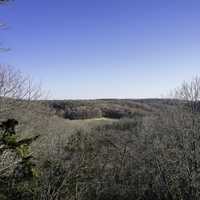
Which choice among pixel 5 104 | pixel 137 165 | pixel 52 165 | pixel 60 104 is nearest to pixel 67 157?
pixel 137 165

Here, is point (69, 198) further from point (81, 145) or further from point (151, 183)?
point (81, 145)

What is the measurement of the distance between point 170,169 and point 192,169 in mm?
1113

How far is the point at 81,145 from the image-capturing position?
31.2m

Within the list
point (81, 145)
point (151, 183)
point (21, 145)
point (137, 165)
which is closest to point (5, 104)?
point (81, 145)

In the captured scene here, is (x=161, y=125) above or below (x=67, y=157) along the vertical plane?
above

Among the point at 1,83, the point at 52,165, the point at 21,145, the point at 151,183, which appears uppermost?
the point at 1,83

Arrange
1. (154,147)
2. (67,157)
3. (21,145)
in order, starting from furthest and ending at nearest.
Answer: (67,157), (154,147), (21,145)

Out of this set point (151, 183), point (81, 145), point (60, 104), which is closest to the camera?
point (151, 183)

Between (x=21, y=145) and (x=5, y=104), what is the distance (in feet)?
79.3

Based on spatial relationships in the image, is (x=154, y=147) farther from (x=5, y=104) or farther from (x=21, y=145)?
(x=21, y=145)

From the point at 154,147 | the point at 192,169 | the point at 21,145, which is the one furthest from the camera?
the point at 154,147

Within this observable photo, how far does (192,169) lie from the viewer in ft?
59.7

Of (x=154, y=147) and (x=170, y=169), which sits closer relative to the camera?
(x=170, y=169)

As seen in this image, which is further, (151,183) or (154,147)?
(154,147)
